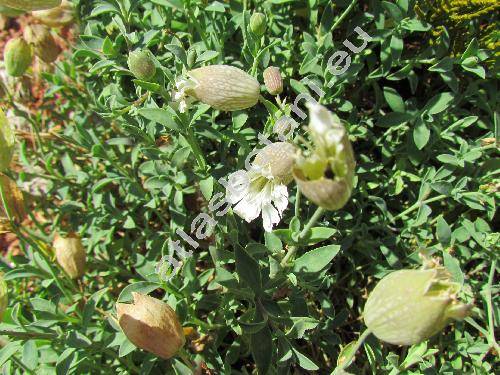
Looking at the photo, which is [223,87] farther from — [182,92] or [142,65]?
[142,65]

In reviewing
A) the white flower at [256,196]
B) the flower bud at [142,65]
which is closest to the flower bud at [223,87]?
the flower bud at [142,65]

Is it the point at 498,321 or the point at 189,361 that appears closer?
the point at 189,361

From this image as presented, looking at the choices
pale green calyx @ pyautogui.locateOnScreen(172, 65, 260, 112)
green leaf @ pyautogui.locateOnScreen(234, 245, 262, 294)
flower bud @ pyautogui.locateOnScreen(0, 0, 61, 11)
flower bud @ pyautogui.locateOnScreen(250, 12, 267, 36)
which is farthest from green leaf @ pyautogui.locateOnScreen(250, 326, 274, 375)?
flower bud @ pyautogui.locateOnScreen(0, 0, 61, 11)

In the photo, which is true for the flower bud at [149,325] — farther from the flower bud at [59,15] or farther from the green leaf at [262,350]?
the flower bud at [59,15]

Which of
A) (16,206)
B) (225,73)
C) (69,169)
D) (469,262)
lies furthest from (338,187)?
(69,169)

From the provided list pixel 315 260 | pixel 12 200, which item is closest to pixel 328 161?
pixel 315 260

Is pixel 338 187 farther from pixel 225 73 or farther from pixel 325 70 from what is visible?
pixel 325 70
